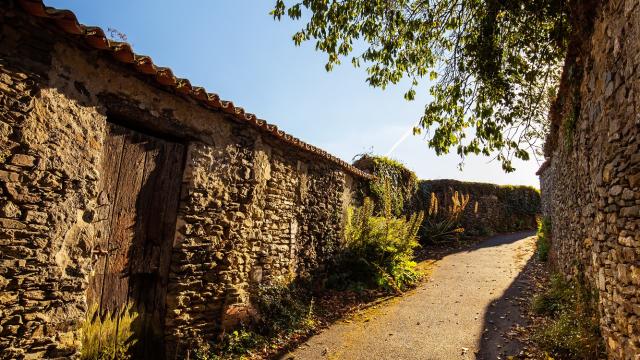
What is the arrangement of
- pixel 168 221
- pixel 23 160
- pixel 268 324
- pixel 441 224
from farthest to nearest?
pixel 441 224
pixel 268 324
pixel 168 221
pixel 23 160

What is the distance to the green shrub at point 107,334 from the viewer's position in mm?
3389

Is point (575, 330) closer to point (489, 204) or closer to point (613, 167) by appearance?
point (613, 167)

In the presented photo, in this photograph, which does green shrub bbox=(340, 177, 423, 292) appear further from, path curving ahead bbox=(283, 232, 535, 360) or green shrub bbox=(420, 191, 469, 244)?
green shrub bbox=(420, 191, 469, 244)

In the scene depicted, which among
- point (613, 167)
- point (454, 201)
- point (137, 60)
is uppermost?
point (137, 60)

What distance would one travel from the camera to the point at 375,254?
8156 mm

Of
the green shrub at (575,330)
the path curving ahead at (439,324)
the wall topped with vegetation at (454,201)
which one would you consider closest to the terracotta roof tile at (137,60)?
the path curving ahead at (439,324)

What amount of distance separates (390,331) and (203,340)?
2.68m

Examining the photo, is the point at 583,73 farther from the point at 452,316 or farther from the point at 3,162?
the point at 3,162

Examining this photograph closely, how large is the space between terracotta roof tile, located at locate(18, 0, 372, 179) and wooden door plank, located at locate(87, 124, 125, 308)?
72 centimetres

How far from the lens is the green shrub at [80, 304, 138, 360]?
3389 millimetres

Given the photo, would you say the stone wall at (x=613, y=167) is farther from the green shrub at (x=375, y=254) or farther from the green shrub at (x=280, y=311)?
the green shrub at (x=375, y=254)

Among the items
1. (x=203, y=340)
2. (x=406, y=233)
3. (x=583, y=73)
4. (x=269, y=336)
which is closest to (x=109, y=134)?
(x=203, y=340)

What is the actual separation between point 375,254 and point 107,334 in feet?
18.5

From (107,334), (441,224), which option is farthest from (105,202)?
(441,224)
